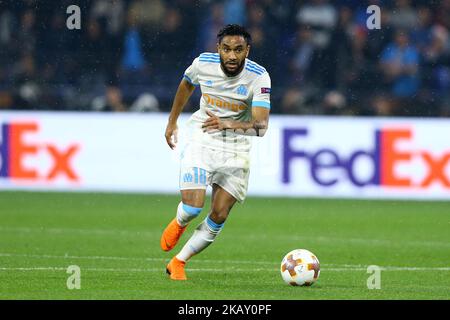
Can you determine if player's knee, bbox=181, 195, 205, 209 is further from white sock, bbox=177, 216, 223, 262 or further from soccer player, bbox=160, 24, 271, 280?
white sock, bbox=177, 216, 223, 262

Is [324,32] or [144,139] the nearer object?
[144,139]

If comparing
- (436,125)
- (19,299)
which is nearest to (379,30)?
(436,125)

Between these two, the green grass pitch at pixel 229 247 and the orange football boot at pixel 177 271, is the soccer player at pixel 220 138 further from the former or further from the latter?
the green grass pitch at pixel 229 247

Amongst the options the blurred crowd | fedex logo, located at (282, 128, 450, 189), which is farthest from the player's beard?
the blurred crowd

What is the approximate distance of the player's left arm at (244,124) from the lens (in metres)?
9.12

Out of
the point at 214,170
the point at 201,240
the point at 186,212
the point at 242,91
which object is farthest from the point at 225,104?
the point at 201,240

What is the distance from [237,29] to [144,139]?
836 cm

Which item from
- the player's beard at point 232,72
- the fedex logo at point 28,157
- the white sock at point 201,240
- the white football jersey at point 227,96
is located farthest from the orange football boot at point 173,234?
the fedex logo at point 28,157

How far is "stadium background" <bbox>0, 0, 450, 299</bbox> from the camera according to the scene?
13.7 m

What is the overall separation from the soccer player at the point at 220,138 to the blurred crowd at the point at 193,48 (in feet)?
28.8

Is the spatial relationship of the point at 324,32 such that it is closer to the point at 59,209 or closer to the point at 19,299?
the point at 59,209

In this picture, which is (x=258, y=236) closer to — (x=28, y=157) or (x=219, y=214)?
(x=219, y=214)

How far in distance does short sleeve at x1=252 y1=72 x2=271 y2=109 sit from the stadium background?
256cm

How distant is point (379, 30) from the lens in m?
18.6
